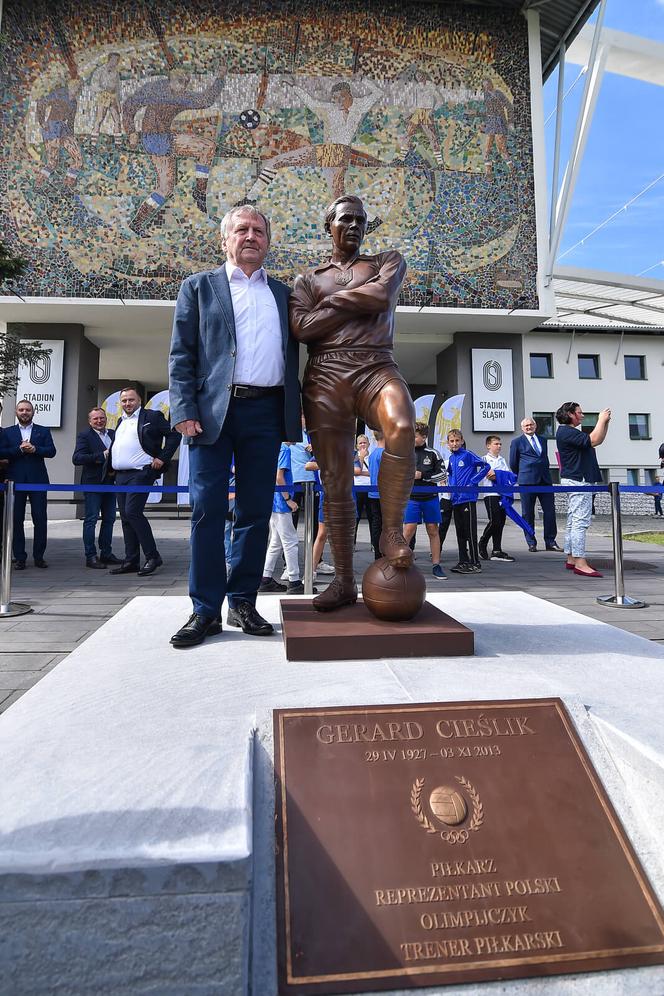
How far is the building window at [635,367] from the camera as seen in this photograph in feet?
78.7

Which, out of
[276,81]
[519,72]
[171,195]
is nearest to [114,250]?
[171,195]

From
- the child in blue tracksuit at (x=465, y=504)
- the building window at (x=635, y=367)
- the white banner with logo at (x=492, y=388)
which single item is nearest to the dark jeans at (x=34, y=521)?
the child in blue tracksuit at (x=465, y=504)

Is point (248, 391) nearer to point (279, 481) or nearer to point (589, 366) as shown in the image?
point (279, 481)

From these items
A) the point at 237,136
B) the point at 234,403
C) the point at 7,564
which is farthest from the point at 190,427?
the point at 237,136

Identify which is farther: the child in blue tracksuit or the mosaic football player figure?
the child in blue tracksuit

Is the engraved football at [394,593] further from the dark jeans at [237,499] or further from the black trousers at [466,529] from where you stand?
the black trousers at [466,529]

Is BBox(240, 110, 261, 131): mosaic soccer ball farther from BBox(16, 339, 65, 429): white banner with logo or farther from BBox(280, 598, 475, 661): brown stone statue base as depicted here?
BBox(280, 598, 475, 661): brown stone statue base

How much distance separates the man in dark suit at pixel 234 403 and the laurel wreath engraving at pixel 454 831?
1.29 meters

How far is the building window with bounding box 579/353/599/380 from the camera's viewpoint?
931 inches

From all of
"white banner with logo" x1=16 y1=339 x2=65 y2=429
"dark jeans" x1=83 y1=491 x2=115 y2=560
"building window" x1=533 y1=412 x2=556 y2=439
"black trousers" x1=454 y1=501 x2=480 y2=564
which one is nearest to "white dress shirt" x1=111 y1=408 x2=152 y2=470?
"dark jeans" x1=83 y1=491 x2=115 y2=560

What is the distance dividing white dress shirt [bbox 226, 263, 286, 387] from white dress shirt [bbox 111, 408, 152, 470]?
4.30 meters

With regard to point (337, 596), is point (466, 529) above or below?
above

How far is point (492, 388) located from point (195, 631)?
1467 centimetres

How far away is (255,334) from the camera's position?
2.64 metres
